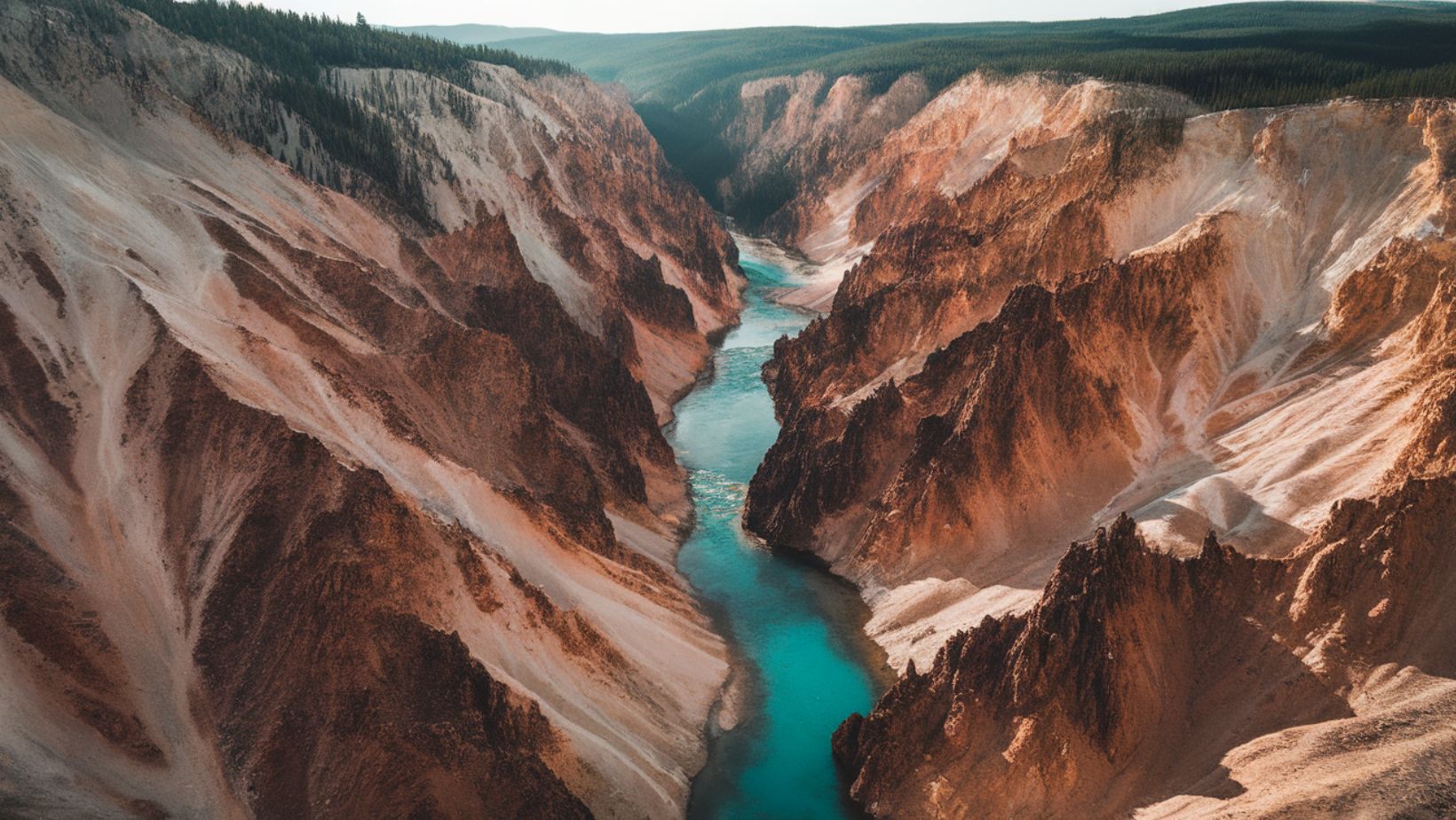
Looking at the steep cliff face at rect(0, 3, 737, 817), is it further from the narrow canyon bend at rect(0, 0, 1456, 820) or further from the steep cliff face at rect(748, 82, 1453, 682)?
the steep cliff face at rect(748, 82, 1453, 682)

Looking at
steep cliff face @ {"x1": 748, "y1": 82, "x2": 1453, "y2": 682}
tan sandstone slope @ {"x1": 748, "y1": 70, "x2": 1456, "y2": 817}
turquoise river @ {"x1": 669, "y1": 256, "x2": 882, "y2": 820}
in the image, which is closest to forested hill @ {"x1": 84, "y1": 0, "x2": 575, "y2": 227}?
turquoise river @ {"x1": 669, "y1": 256, "x2": 882, "y2": 820}

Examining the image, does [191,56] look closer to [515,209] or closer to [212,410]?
[515,209]

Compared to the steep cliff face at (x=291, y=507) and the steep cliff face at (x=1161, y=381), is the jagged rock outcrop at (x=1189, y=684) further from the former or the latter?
the steep cliff face at (x=291, y=507)

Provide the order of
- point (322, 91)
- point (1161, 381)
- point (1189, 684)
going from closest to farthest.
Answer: point (1189, 684) → point (1161, 381) → point (322, 91)

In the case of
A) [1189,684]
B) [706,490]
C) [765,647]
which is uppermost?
[1189,684]

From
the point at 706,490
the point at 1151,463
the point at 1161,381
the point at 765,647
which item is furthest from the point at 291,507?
the point at 1161,381

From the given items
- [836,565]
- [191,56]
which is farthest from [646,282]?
[836,565]

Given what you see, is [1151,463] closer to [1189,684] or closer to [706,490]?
[1189,684]
